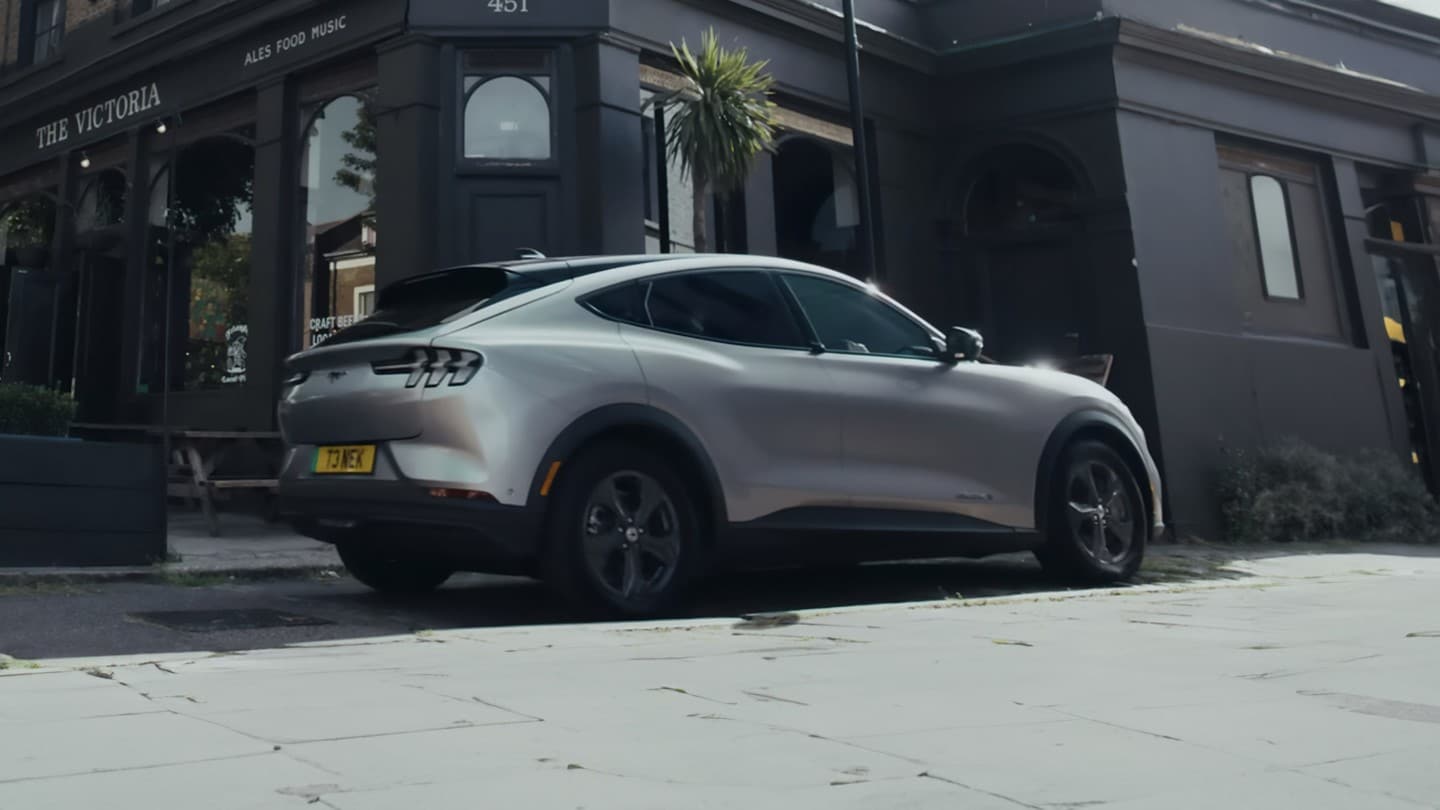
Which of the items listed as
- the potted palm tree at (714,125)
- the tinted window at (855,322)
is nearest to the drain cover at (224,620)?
the tinted window at (855,322)

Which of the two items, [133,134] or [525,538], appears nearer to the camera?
[525,538]

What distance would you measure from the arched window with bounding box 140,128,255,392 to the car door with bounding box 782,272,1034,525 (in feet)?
27.8

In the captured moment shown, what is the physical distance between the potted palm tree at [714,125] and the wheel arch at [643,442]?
5.96m

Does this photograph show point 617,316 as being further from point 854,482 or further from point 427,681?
point 427,681

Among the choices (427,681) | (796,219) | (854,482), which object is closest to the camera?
(427,681)

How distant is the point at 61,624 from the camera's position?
16.4 ft

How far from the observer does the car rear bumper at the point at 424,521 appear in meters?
4.95

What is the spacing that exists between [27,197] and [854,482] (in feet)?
49.9

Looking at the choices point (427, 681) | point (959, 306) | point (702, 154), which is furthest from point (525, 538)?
point (959, 306)

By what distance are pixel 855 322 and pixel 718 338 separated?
99 centimetres

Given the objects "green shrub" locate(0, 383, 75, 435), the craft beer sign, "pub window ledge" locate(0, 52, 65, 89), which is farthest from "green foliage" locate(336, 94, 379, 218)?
"pub window ledge" locate(0, 52, 65, 89)

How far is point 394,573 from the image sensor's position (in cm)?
630

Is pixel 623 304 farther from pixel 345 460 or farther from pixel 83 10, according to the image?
pixel 83 10

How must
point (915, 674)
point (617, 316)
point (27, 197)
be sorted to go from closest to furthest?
1. point (915, 674)
2. point (617, 316)
3. point (27, 197)
